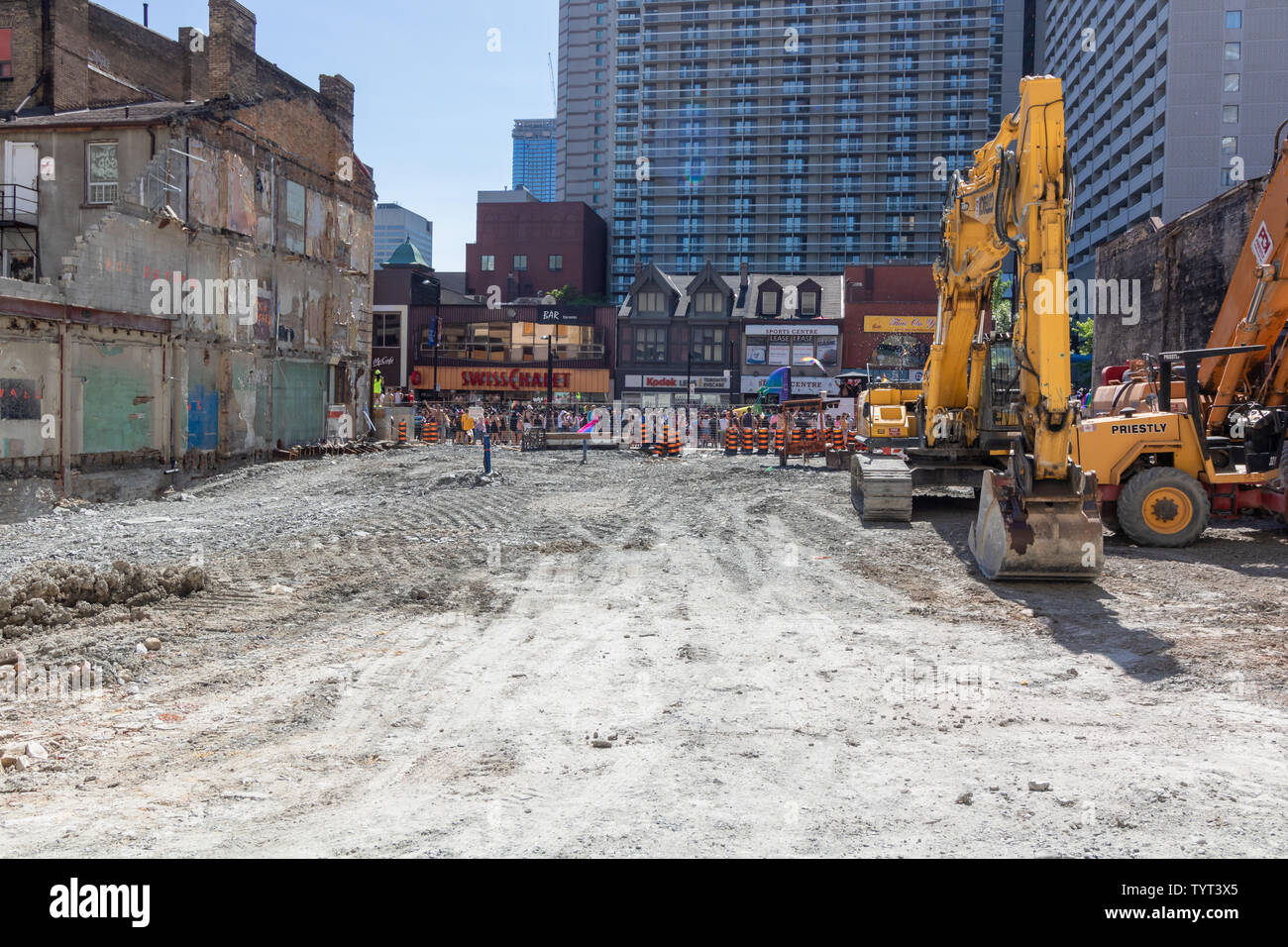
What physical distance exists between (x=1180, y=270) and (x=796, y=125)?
260ft

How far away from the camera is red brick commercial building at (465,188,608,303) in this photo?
86.3 m

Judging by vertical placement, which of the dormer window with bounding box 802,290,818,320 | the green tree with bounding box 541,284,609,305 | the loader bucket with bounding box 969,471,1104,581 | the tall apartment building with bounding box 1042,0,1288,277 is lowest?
the loader bucket with bounding box 969,471,1104,581

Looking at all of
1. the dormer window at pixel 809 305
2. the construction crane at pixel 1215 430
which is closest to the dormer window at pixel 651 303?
the dormer window at pixel 809 305

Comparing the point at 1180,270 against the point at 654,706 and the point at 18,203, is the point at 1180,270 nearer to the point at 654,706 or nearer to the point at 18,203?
the point at 654,706

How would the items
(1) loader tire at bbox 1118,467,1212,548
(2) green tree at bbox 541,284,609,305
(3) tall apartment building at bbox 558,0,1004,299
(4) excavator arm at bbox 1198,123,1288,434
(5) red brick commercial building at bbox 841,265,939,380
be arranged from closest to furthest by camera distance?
(1) loader tire at bbox 1118,467,1212,548 → (4) excavator arm at bbox 1198,123,1288,434 → (5) red brick commercial building at bbox 841,265,939,380 → (2) green tree at bbox 541,284,609,305 → (3) tall apartment building at bbox 558,0,1004,299

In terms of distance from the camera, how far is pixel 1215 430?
1471 centimetres

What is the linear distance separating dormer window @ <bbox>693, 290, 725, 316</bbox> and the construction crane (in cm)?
4833

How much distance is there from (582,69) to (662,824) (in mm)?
151333

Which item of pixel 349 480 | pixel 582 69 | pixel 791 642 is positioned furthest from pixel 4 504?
pixel 582 69

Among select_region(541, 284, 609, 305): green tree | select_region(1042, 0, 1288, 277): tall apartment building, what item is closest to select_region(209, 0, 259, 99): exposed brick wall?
select_region(541, 284, 609, 305): green tree

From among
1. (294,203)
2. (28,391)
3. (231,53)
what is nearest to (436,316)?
(294,203)

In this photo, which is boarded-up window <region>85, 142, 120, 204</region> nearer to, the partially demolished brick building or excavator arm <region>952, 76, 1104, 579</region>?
the partially demolished brick building

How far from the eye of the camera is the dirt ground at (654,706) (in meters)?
4.49
